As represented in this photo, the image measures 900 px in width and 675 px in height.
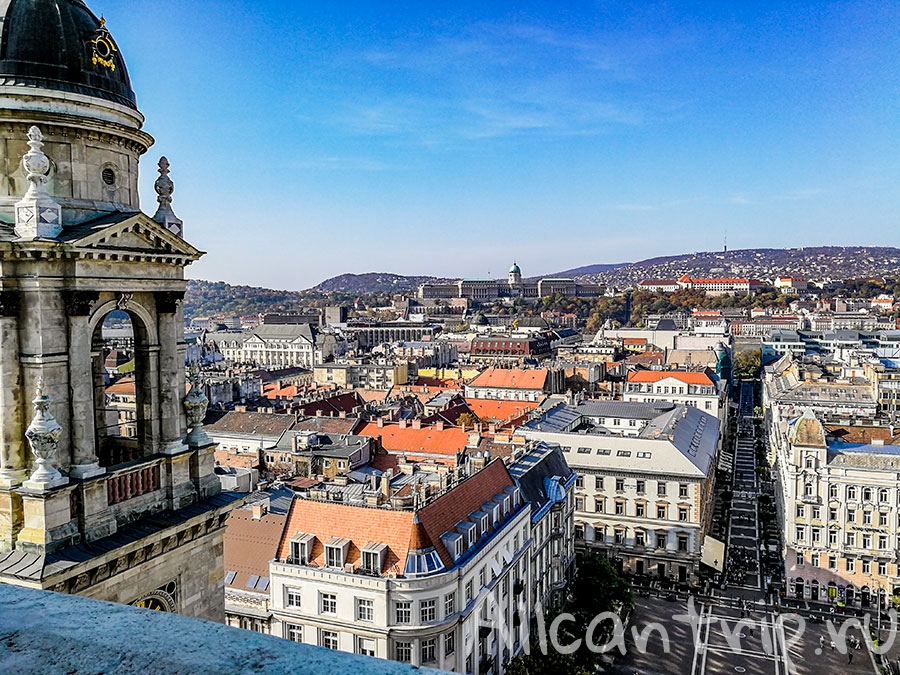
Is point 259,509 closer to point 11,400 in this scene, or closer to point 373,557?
point 373,557

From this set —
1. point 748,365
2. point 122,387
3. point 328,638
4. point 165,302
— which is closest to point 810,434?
point 328,638

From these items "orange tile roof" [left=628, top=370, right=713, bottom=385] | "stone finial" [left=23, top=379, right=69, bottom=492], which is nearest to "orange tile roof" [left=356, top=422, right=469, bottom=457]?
"orange tile roof" [left=628, top=370, right=713, bottom=385]

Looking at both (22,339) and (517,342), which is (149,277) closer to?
(22,339)

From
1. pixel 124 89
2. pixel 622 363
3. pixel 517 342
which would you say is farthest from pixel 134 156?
pixel 517 342

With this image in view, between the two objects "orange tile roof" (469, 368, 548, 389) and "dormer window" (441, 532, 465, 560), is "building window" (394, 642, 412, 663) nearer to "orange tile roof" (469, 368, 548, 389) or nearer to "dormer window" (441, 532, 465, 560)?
"dormer window" (441, 532, 465, 560)

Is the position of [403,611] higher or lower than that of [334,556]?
lower

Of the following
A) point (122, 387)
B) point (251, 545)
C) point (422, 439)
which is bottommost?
point (422, 439)

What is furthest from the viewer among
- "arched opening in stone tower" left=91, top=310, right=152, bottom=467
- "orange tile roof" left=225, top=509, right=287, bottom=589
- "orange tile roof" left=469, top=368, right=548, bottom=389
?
"orange tile roof" left=469, top=368, right=548, bottom=389
